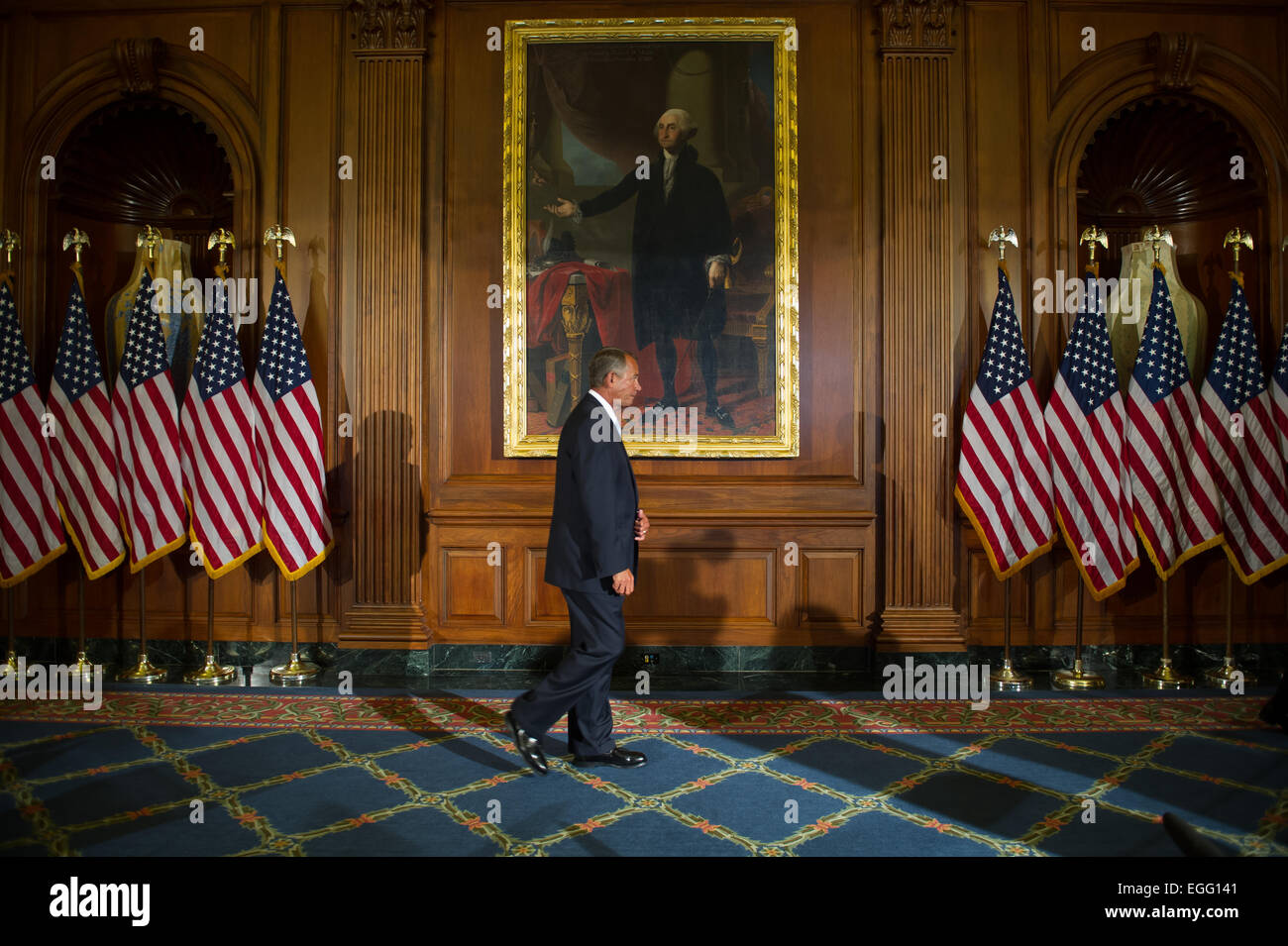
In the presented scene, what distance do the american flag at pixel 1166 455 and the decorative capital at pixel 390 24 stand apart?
5758 mm

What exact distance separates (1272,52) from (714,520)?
5.63 metres

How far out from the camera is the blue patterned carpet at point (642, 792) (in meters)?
3.37

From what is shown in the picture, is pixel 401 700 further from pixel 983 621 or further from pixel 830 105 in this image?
pixel 830 105

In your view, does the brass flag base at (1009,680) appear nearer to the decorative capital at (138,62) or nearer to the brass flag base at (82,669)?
the brass flag base at (82,669)

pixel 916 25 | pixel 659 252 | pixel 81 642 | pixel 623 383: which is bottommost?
pixel 81 642

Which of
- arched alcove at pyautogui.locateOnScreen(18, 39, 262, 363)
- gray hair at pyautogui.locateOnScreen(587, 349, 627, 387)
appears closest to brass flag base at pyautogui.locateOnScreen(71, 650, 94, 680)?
arched alcove at pyautogui.locateOnScreen(18, 39, 262, 363)

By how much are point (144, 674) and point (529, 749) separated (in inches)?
144

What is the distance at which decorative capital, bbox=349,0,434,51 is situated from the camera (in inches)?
258

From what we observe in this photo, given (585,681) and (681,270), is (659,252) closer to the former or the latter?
(681,270)

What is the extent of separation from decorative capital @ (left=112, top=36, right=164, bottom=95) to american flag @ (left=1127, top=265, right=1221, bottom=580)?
7705mm

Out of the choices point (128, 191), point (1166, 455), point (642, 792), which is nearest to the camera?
point (642, 792)

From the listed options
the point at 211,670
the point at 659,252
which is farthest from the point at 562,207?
the point at 211,670

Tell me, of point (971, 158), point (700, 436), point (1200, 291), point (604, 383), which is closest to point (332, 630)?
point (700, 436)

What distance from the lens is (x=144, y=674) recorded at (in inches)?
243
